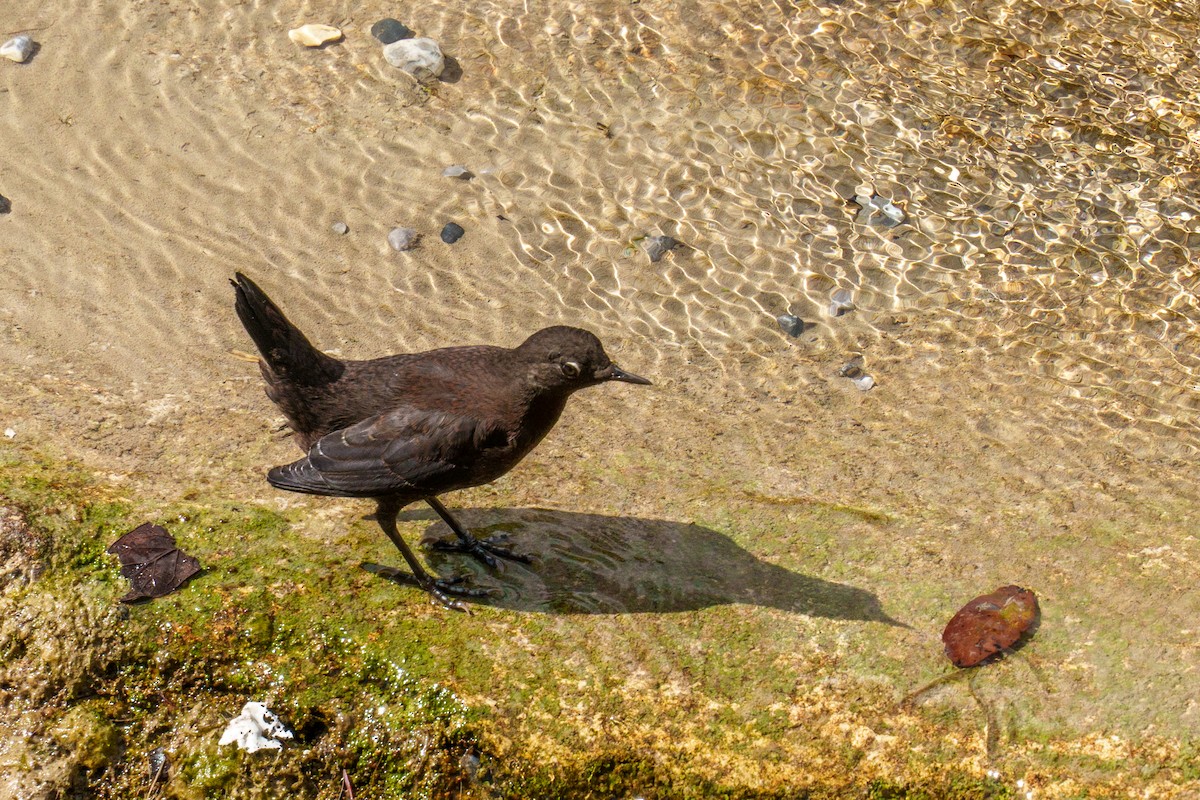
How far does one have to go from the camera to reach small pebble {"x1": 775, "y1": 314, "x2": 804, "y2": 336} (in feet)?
24.4

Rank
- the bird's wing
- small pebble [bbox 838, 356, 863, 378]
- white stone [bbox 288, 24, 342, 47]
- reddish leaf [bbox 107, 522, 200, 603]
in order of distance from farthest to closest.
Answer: white stone [bbox 288, 24, 342, 47] → small pebble [bbox 838, 356, 863, 378] → the bird's wing → reddish leaf [bbox 107, 522, 200, 603]

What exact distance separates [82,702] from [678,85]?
641cm

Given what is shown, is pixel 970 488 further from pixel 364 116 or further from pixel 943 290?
pixel 364 116

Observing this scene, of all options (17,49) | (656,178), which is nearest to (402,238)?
(656,178)

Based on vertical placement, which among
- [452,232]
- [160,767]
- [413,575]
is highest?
[413,575]

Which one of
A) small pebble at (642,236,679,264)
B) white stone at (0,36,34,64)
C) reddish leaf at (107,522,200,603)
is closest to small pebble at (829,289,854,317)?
small pebble at (642,236,679,264)

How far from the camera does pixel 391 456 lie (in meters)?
4.86

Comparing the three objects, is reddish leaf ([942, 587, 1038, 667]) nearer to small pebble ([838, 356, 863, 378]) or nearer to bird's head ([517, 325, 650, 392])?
bird's head ([517, 325, 650, 392])

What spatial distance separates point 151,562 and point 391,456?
1076mm

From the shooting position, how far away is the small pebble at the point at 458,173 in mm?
8305

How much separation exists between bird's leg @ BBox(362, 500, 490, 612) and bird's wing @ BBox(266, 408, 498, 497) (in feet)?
0.54

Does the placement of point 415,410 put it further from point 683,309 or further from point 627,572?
point 683,309

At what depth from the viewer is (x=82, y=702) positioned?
14.3 feet

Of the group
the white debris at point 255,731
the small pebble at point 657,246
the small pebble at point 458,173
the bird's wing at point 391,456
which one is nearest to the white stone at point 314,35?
the small pebble at point 458,173
